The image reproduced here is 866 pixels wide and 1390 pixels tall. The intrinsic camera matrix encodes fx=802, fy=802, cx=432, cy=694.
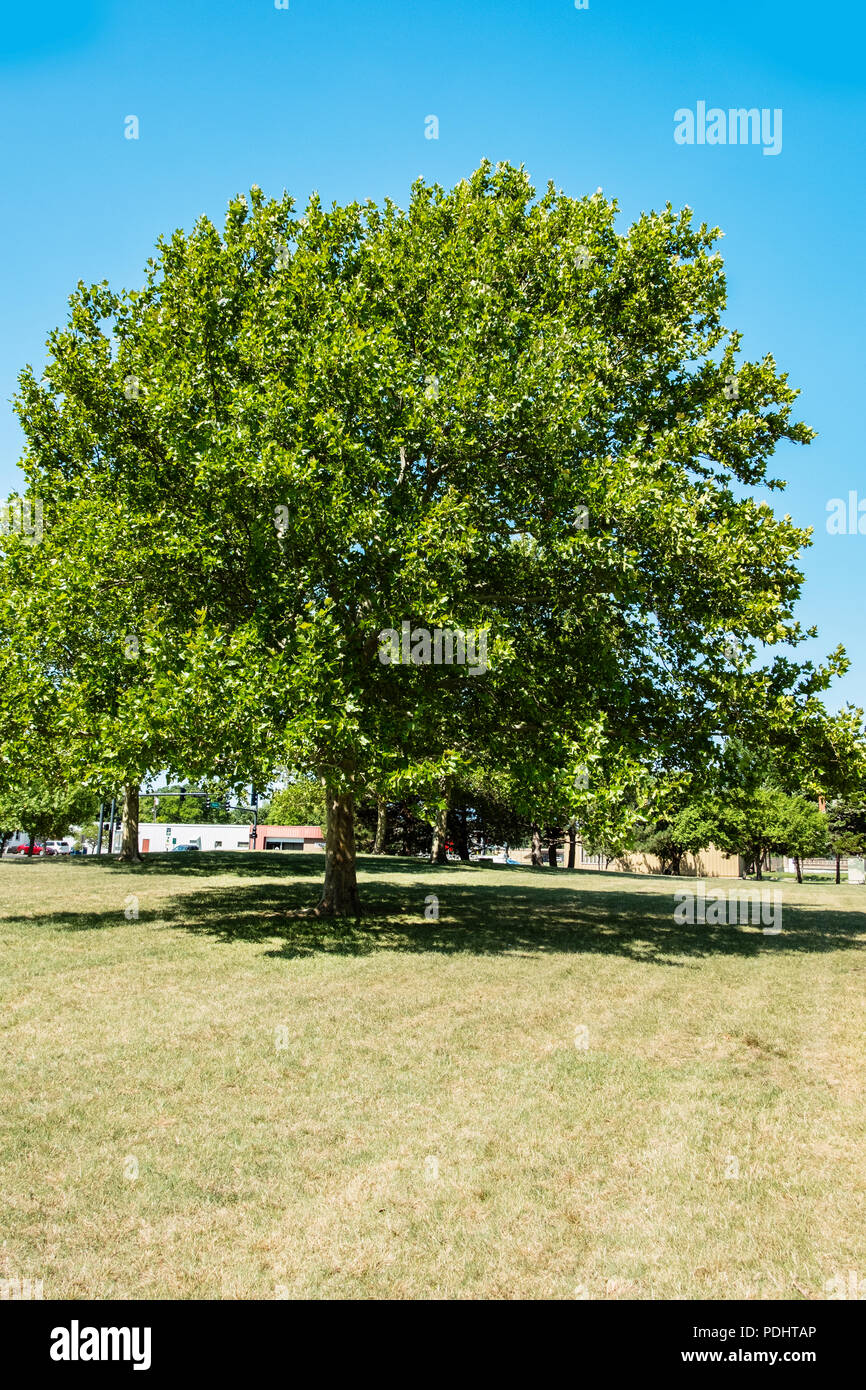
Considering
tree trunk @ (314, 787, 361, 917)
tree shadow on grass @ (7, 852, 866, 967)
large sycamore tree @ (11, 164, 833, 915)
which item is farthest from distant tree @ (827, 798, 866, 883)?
tree trunk @ (314, 787, 361, 917)

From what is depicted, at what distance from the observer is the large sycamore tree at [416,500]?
1597 centimetres

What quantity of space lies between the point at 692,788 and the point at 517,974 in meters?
6.95

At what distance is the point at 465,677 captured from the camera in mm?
18188

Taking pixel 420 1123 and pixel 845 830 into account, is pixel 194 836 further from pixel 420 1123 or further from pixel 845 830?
pixel 420 1123

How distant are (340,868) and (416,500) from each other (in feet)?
31.6

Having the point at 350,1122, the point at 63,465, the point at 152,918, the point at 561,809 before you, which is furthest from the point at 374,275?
the point at 350,1122

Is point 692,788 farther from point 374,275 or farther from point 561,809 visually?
point 374,275

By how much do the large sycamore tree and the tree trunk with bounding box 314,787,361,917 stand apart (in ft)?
0.34

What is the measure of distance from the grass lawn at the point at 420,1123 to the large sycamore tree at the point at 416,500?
427 centimetres

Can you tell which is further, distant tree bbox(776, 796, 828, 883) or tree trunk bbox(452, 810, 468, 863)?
tree trunk bbox(452, 810, 468, 863)

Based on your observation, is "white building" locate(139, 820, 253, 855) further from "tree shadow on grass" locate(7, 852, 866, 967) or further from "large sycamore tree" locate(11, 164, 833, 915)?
"large sycamore tree" locate(11, 164, 833, 915)

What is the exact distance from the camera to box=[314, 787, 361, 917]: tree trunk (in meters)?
20.8

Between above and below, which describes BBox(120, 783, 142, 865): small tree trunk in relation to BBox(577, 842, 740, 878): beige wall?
above

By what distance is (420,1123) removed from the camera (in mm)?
7102
